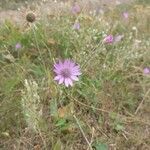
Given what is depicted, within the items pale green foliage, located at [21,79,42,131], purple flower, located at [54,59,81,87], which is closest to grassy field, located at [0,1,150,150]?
pale green foliage, located at [21,79,42,131]

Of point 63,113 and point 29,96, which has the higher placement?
point 29,96

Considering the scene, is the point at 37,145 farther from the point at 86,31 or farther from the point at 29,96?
the point at 86,31

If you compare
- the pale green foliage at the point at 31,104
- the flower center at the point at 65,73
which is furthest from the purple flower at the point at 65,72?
the pale green foliage at the point at 31,104

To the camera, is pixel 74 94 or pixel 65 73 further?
pixel 74 94

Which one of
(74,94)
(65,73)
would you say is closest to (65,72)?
(65,73)

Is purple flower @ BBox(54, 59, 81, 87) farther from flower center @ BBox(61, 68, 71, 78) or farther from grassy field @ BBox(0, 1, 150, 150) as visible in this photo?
grassy field @ BBox(0, 1, 150, 150)

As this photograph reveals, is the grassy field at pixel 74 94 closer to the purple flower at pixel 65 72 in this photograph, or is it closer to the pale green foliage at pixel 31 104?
the pale green foliage at pixel 31 104

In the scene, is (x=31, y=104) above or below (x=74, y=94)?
above

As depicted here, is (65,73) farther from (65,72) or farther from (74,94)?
(74,94)

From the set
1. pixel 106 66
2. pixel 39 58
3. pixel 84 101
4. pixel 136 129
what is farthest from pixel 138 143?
pixel 39 58
